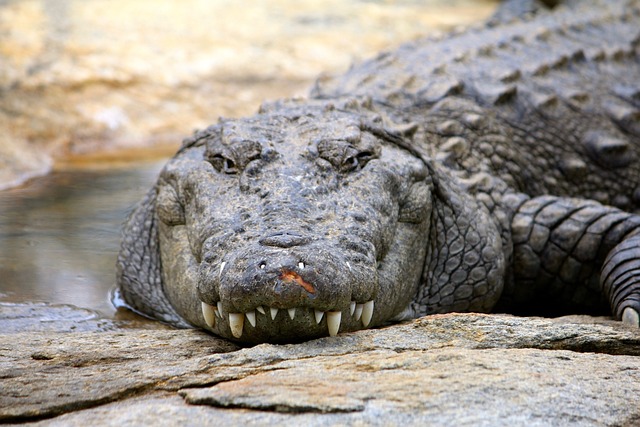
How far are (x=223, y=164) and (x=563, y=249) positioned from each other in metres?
1.71

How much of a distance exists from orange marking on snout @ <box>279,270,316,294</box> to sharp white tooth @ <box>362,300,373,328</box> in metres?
0.35

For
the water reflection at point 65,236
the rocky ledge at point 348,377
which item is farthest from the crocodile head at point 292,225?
the water reflection at point 65,236

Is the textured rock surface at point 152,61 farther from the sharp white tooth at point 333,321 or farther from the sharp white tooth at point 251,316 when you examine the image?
the sharp white tooth at point 333,321

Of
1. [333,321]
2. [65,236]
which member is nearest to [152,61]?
[65,236]

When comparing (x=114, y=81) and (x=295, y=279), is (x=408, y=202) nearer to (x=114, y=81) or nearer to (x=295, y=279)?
(x=295, y=279)

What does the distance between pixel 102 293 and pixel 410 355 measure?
2.03 metres

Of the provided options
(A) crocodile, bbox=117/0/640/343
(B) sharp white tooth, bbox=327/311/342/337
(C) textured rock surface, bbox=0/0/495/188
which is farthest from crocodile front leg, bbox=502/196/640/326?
(C) textured rock surface, bbox=0/0/495/188

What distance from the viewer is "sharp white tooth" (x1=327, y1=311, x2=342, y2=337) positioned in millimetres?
2699

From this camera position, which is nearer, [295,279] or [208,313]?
[295,279]

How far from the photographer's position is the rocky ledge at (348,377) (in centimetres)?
215

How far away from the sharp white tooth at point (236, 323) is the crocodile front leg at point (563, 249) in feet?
6.11

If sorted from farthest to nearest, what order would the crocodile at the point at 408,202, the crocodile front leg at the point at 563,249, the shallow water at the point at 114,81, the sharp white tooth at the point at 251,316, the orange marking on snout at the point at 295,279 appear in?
→ the shallow water at the point at 114,81 → the crocodile front leg at the point at 563,249 → the crocodile at the point at 408,202 → the sharp white tooth at the point at 251,316 → the orange marking on snout at the point at 295,279

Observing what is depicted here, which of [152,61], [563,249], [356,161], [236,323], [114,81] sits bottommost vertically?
[236,323]

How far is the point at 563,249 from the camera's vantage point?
4047mm
